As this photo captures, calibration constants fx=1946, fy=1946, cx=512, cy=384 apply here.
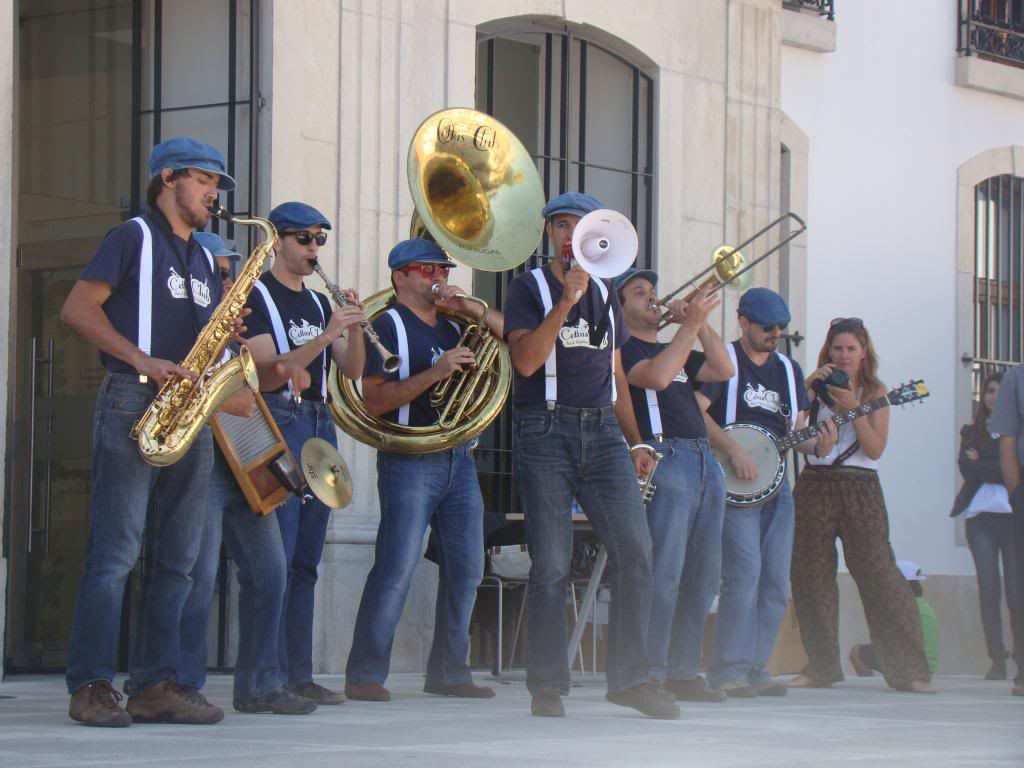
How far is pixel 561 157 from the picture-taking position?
1172 cm

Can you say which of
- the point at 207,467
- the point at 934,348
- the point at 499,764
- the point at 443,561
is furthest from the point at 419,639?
the point at 934,348

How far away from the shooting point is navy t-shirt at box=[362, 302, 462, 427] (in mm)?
8102

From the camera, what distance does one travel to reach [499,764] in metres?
5.41

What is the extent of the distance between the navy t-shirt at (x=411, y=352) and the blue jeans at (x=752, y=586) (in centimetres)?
175

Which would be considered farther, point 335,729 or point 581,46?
point 581,46

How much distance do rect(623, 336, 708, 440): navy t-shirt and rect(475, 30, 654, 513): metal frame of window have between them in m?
2.73

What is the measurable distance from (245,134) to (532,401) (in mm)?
3429

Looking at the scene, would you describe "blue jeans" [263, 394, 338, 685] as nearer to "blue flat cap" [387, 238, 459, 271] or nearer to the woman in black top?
"blue flat cap" [387, 238, 459, 271]

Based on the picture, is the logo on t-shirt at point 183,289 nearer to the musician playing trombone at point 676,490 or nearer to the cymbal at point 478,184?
the cymbal at point 478,184

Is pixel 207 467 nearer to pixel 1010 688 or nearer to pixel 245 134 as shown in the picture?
pixel 245 134

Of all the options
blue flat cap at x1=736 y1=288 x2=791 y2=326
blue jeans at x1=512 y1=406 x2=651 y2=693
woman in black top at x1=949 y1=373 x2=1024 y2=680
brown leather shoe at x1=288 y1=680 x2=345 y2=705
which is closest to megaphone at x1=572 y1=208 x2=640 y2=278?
blue jeans at x1=512 y1=406 x2=651 y2=693

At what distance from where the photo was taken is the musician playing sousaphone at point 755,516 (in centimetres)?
898

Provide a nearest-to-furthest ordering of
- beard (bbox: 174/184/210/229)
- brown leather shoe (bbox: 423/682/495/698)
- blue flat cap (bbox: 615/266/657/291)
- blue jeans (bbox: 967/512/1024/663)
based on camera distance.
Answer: beard (bbox: 174/184/210/229), brown leather shoe (bbox: 423/682/495/698), blue flat cap (bbox: 615/266/657/291), blue jeans (bbox: 967/512/1024/663)

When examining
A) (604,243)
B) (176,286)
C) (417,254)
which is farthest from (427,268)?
(176,286)
